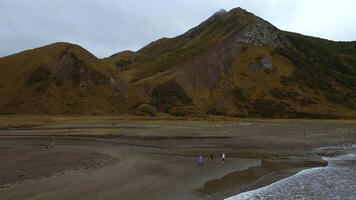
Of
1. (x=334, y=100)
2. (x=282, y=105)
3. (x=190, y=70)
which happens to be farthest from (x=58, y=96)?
(x=334, y=100)

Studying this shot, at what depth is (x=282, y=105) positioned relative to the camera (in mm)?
136500

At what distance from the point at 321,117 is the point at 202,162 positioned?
334ft

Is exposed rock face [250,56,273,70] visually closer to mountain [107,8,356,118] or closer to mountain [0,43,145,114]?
mountain [107,8,356,118]

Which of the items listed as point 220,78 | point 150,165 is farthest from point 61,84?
point 150,165

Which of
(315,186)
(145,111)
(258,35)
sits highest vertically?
(258,35)

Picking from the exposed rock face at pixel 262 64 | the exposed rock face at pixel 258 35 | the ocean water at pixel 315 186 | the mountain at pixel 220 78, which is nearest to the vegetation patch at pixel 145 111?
the mountain at pixel 220 78

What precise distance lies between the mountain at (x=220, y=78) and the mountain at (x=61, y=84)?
27 centimetres

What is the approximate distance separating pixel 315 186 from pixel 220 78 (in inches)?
4822

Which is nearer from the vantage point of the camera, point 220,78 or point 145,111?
point 145,111

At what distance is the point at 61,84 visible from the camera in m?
121

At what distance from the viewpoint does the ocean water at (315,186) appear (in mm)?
24797

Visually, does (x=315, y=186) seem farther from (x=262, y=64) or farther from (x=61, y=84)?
(x=262, y=64)

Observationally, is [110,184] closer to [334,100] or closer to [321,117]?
[321,117]

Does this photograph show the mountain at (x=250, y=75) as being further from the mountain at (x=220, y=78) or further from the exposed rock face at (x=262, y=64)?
the mountain at (x=220, y=78)
